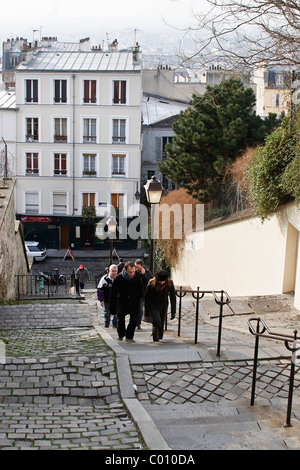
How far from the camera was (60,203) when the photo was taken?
32.5 m

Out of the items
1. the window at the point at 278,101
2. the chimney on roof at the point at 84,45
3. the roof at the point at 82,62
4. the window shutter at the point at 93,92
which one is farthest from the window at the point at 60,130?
the window at the point at 278,101

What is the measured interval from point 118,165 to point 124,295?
25592 mm

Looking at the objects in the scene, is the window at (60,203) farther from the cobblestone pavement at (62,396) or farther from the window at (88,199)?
the cobblestone pavement at (62,396)

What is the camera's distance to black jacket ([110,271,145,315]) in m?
6.97

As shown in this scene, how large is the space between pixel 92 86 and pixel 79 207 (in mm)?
7560

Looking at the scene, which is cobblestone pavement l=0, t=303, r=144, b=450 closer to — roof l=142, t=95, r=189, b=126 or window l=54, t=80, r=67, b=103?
window l=54, t=80, r=67, b=103

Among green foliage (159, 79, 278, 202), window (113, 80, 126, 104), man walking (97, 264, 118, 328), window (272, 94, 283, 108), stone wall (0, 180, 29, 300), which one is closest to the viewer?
man walking (97, 264, 118, 328)

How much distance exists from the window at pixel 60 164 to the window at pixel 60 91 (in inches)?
133

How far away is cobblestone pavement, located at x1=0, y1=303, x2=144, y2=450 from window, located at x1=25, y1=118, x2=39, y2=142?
84.5ft

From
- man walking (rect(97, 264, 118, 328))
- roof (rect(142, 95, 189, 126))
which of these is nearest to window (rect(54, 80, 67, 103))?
roof (rect(142, 95, 189, 126))

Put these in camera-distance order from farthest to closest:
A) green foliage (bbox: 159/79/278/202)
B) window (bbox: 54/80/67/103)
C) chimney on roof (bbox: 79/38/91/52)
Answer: chimney on roof (bbox: 79/38/91/52), window (bbox: 54/80/67/103), green foliage (bbox: 159/79/278/202)

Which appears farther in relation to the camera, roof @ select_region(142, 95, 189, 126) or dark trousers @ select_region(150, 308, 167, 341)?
roof @ select_region(142, 95, 189, 126)

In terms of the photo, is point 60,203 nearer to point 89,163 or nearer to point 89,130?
point 89,163

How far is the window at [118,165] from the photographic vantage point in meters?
31.9
